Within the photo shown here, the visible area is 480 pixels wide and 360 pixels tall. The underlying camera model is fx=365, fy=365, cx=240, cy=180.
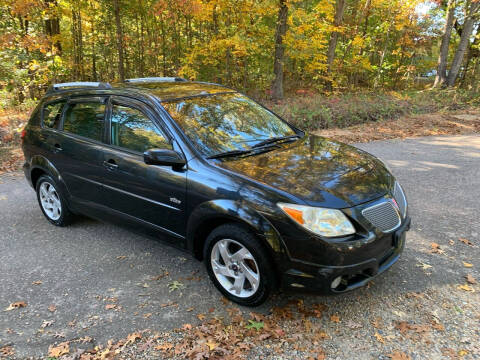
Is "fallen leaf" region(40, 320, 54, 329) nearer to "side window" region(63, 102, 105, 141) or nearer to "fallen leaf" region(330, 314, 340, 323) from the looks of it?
"side window" region(63, 102, 105, 141)

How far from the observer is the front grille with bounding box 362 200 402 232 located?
2.87 meters

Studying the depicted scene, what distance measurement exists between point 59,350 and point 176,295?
3.32 feet

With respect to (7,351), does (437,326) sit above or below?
above

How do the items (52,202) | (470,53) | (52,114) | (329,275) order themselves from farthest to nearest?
(470,53), (52,202), (52,114), (329,275)

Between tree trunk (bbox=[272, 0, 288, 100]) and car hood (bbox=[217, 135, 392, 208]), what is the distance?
33.4 feet

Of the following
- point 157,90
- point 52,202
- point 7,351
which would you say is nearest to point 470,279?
point 157,90

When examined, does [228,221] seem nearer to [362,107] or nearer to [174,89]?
[174,89]

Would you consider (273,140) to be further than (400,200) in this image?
Yes

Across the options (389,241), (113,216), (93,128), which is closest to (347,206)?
(389,241)

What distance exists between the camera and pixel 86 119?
165 inches

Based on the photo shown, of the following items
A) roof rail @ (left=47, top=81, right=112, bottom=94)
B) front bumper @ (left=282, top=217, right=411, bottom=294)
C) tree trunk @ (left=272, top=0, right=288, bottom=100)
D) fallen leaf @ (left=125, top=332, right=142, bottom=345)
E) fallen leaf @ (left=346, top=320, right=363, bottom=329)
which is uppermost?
tree trunk @ (left=272, top=0, right=288, bottom=100)

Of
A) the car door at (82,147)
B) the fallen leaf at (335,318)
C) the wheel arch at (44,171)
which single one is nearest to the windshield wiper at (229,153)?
the car door at (82,147)

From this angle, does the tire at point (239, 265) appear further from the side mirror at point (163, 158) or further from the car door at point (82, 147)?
the car door at point (82, 147)

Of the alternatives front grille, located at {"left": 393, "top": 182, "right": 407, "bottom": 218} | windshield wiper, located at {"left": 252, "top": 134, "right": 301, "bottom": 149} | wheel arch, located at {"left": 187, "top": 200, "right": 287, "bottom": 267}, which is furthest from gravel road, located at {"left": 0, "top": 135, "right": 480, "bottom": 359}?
windshield wiper, located at {"left": 252, "top": 134, "right": 301, "bottom": 149}
